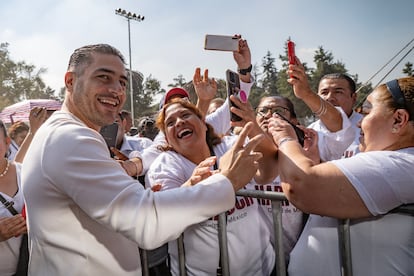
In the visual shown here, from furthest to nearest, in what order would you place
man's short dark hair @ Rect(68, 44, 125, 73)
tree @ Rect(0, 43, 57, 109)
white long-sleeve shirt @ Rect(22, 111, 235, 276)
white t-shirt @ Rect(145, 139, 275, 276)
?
tree @ Rect(0, 43, 57, 109), white t-shirt @ Rect(145, 139, 275, 276), man's short dark hair @ Rect(68, 44, 125, 73), white long-sleeve shirt @ Rect(22, 111, 235, 276)

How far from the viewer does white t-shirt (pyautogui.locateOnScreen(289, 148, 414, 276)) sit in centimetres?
127

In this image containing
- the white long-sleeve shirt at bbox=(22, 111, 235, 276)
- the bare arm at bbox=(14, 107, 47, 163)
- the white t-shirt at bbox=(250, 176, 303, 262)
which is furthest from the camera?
the bare arm at bbox=(14, 107, 47, 163)

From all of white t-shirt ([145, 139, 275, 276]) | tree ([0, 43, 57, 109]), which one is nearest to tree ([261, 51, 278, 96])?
tree ([0, 43, 57, 109])

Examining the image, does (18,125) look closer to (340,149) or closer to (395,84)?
(340,149)

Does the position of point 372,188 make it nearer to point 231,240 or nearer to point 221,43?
point 231,240

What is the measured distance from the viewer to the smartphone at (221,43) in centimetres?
192

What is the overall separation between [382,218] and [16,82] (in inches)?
2463

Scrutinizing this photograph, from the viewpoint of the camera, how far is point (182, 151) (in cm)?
236

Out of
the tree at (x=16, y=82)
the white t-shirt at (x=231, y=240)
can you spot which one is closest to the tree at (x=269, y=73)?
the tree at (x=16, y=82)

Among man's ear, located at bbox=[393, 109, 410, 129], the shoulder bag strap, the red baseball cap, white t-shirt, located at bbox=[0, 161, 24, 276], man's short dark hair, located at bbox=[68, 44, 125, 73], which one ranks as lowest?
white t-shirt, located at bbox=[0, 161, 24, 276]

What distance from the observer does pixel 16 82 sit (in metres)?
53.4

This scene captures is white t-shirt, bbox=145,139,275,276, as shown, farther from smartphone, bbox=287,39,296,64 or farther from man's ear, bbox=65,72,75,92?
smartphone, bbox=287,39,296,64

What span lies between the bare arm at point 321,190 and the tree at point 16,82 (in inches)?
2232

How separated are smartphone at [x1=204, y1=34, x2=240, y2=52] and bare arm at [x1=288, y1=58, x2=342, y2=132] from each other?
781mm
